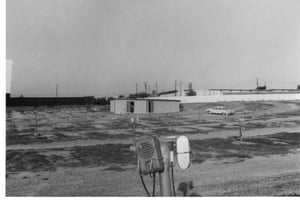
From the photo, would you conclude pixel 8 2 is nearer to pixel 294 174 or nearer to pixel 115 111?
pixel 294 174

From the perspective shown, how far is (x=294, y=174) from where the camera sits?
19.8 feet

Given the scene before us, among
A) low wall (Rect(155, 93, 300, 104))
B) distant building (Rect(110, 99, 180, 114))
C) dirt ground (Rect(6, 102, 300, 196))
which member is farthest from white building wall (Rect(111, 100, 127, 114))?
dirt ground (Rect(6, 102, 300, 196))

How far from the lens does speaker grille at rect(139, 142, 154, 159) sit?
2.63 m

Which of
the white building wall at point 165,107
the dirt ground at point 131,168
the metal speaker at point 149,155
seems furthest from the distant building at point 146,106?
the metal speaker at point 149,155

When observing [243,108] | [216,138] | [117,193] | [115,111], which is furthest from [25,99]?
[117,193]

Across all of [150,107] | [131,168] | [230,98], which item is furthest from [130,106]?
[131,168]

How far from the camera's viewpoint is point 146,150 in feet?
8.77

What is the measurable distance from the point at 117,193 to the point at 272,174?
370 cm

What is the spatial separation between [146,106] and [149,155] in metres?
25.5

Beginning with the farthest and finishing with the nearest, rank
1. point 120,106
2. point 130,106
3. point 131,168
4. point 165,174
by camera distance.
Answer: point 120,106 → point 130,106 → point 131,168 → point 165,174

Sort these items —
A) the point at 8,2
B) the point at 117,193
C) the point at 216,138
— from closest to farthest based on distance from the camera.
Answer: the point at 117,193
the point at 8,2
the point at 216,138

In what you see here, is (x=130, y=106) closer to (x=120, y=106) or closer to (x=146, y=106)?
(x=120, y=106)

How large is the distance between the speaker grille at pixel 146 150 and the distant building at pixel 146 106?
995 inches

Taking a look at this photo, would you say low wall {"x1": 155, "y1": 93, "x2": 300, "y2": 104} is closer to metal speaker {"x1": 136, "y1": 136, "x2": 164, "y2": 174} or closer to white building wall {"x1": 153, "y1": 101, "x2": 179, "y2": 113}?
white building wall {"x1": 153, "y1": 101, "x2": 179, "y2": 113}
